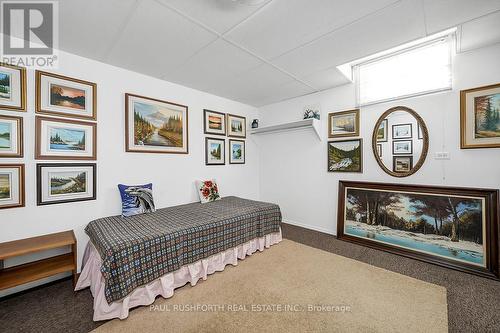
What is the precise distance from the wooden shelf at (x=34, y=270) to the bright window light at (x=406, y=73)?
14.0 ft

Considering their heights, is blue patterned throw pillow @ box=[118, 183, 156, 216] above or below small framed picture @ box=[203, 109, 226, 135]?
below

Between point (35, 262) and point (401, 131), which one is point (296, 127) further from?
point (35, 262)

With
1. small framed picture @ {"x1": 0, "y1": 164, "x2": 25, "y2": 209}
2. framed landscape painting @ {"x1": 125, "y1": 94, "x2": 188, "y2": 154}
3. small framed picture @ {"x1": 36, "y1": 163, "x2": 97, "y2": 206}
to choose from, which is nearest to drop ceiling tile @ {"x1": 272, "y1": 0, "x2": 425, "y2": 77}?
framed landscape painting @ {"x1": 125, "y1": 94, "x2": 188, "y2": 154}

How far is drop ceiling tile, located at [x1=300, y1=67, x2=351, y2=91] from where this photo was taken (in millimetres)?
2867

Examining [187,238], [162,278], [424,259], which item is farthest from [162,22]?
[424,259]

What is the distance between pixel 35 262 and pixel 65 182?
33.0 inches

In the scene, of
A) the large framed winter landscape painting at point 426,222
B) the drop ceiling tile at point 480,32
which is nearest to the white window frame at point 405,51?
the drop ceiling tile at point 480,32

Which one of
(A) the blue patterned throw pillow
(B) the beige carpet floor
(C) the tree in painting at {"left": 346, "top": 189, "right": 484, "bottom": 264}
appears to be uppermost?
(A) the blue patterned throw pillow

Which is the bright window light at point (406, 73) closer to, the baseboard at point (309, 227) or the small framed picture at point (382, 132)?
the small framed picture at point (382, 132)

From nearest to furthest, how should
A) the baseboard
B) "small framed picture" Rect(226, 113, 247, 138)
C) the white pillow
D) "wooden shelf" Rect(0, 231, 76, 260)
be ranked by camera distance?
"wooden shelf" Rect(0, 231, 76, 260) → the white pillow → the baseboard → "small framed picture" Rect(226, 113, 247, 138)

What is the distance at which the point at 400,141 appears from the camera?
2797 mm

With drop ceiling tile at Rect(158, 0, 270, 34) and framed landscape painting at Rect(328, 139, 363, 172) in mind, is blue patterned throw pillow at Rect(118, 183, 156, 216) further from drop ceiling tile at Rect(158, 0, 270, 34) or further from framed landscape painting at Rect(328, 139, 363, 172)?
framed landscape painting at Rect(328, 139, 363, 172)

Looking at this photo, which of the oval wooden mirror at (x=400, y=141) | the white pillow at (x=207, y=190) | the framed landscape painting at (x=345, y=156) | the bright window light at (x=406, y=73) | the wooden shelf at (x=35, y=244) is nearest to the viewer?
the wooden shelf at (x=35, y=244)

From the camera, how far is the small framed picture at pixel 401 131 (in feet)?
8.94
